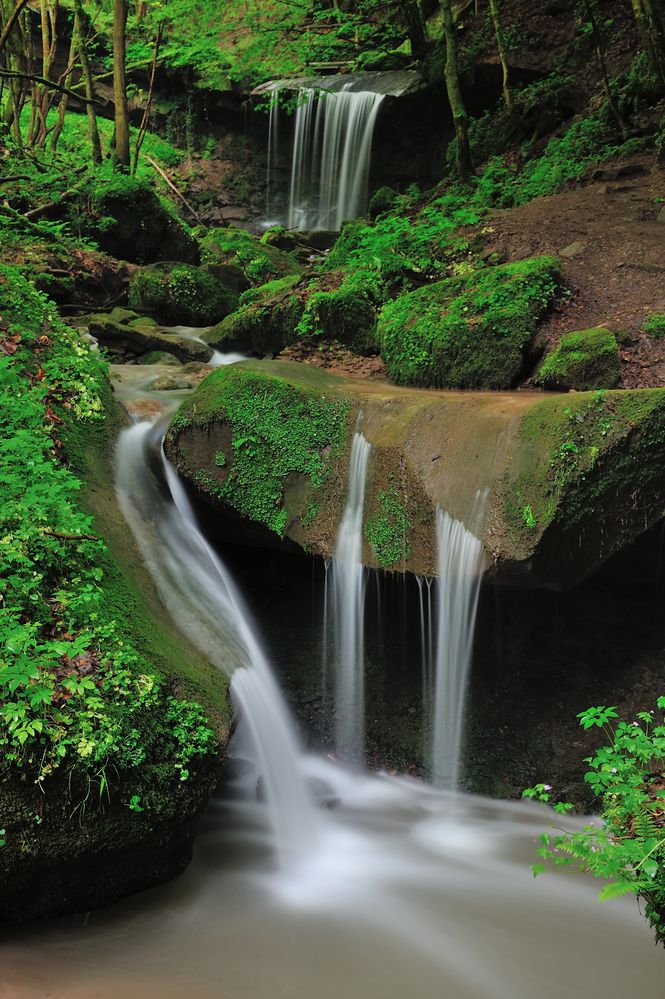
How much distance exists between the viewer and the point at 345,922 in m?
3.70

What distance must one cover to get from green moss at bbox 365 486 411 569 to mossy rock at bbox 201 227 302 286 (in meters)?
8.22

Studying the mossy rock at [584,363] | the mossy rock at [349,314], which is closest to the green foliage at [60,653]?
the mossy rock at [584,363]

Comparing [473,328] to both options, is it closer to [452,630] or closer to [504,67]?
[452,630]

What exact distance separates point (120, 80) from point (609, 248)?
10152 millimetres

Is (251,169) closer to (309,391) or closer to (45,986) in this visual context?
(309,391)

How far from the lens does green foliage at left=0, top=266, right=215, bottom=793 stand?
304 centimetres

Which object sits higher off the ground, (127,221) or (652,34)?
(652,34)

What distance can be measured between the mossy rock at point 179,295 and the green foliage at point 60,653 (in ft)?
22.8

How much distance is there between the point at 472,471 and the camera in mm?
4754

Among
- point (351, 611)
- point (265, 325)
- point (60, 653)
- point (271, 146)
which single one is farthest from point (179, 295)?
point (271, 146)

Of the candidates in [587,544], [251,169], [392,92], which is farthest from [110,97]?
[587,544]

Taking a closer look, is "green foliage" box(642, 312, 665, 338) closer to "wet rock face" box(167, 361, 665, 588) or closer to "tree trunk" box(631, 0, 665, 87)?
"wet rock face" box(167, 361, 665, 588)

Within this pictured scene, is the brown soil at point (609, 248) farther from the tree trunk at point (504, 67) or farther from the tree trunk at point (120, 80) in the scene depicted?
the tree trunk at point (120, 80)

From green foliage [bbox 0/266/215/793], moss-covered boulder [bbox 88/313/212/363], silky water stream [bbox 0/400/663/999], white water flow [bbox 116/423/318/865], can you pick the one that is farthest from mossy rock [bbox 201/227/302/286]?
green foliage [bbox 0/266/215/793]
